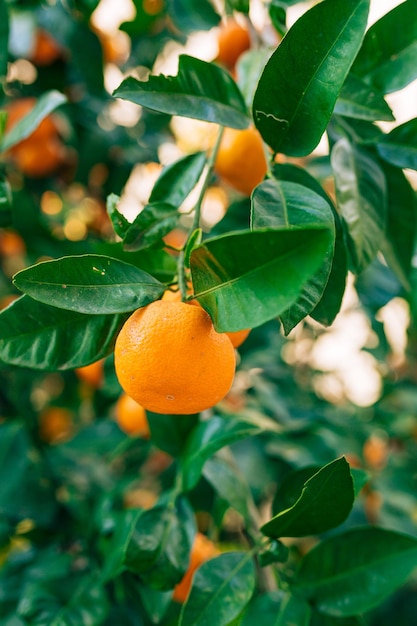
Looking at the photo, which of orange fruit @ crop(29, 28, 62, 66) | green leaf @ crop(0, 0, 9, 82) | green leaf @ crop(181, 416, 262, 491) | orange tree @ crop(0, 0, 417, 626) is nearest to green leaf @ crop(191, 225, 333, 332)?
orange tree @ crop(0, 0, 417, 626)

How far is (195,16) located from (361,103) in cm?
68

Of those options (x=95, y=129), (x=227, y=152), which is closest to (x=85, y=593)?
(x=227, y=152)

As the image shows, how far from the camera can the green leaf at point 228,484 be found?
2.54ft

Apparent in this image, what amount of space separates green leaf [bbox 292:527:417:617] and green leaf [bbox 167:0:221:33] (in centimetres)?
96

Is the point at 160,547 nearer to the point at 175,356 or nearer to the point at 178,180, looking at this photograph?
the point at 175,356

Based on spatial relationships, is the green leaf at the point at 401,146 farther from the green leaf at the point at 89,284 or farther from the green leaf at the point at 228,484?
the green leaf at the point at 228,484

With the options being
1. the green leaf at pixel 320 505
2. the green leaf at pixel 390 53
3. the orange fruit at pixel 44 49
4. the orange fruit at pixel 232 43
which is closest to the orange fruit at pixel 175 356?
the green leaf at pixel 320 505

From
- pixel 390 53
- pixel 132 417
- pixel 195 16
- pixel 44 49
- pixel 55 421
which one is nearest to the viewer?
pixel 390 53

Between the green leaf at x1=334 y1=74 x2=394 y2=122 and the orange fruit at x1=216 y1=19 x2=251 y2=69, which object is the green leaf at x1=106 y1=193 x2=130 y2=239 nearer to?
the green leaf at x1=334 y1=74 x2=394 y2=122

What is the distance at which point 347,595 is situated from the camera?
69 centimetres

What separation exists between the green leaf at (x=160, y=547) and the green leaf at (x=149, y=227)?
334mm

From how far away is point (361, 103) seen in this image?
0.62m

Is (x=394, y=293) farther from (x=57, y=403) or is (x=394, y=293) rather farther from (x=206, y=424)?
(x=57, y=403)

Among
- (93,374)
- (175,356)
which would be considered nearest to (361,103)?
(175,356)
